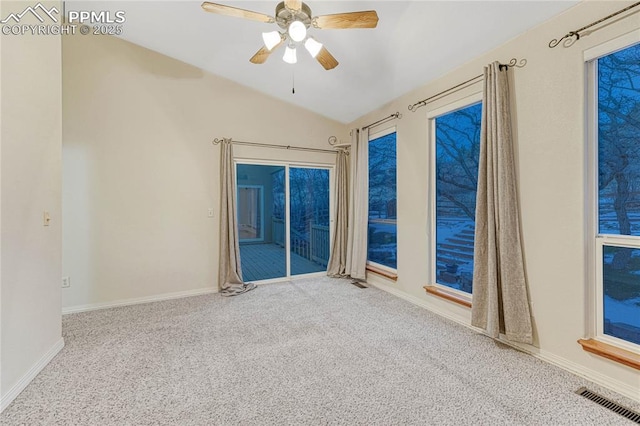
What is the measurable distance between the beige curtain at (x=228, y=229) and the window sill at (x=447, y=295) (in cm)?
243

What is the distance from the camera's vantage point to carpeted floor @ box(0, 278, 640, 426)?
163 cm

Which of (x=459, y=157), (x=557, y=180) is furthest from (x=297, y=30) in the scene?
(x=557, y=180)

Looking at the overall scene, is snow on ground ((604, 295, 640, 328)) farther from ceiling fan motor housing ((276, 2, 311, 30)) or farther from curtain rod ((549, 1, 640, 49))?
ceiling fan motor housing ((276, 2, 311, 30))

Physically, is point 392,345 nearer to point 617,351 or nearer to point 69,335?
point 617,351

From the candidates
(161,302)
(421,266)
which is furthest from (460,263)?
(161,302)

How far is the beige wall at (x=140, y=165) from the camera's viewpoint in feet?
10.7

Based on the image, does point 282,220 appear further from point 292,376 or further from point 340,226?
point 292,376

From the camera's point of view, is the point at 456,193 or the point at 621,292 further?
the point at 456,193

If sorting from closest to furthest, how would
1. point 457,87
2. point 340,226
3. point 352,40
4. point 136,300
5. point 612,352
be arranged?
point 612,352 → point 352,40 → point 457,87 → point 136,300 → point 340,226

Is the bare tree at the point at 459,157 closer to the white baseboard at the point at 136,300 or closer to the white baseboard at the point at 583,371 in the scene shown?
the white baseboard at the point at 583,371

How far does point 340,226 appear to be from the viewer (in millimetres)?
4672

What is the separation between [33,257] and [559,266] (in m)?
3.93

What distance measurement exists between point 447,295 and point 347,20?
274 cm

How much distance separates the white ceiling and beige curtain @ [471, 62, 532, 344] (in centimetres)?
40
